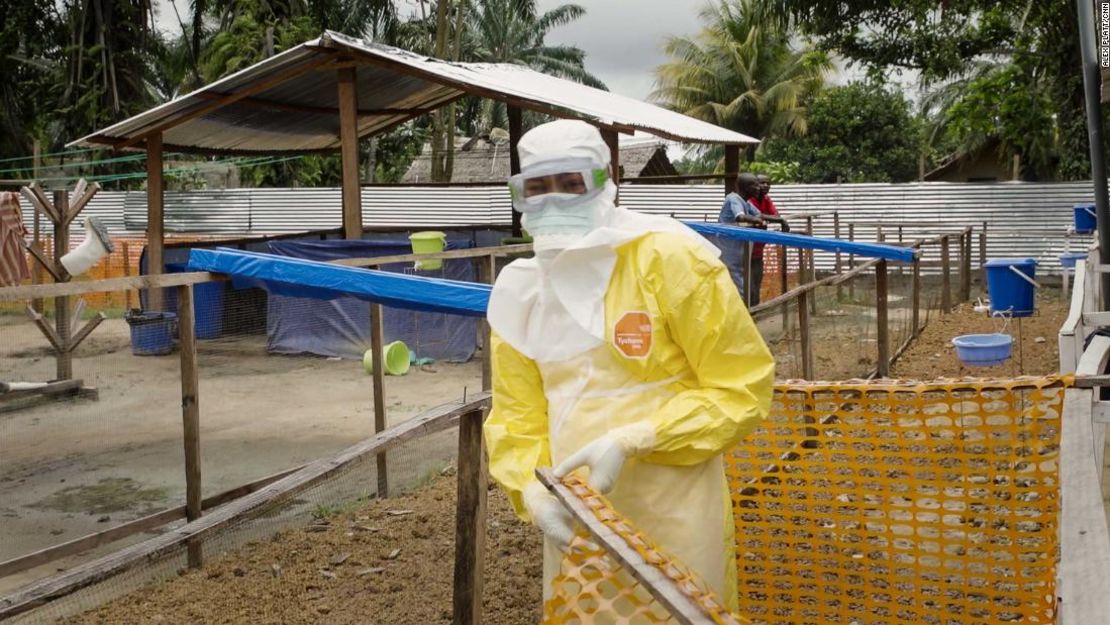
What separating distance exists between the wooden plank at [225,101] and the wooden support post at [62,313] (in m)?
1.52

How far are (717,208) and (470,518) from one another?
68.1 ft

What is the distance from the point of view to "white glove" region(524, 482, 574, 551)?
2711 millimetres

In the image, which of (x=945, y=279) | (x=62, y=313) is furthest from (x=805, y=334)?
(x=945, y=279)

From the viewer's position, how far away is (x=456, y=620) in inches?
158

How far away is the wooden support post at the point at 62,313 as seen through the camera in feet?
34.5

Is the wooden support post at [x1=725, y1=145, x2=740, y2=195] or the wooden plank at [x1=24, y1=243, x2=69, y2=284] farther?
the wooden support post at [x1=725, y1=145, x2=740, y2=195]

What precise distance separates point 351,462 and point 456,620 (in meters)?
0.78

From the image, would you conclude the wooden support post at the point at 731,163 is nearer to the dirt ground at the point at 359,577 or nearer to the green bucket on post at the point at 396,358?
the green bucket on post at the point at 396,358

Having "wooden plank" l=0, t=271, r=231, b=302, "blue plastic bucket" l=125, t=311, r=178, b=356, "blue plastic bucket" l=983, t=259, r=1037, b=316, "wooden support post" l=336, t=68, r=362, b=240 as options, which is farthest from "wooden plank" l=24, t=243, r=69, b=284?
"blue plastic bucket" l=983, t=259, r=1037, b=316

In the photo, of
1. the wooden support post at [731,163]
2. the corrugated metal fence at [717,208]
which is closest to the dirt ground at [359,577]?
the wooden support post at [731,163]

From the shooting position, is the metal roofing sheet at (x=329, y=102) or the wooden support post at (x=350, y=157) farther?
the metal roofing sheet at (x=329, y=102)

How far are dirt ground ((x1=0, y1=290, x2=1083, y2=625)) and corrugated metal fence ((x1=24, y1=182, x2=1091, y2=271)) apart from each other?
53.2 ft

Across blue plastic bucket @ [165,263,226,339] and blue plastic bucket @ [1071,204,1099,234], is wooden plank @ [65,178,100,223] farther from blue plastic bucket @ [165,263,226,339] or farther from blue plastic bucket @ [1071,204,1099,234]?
blue plastic bucket @ [1071,204,1099,234]

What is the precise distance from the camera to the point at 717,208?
24.2 meters
